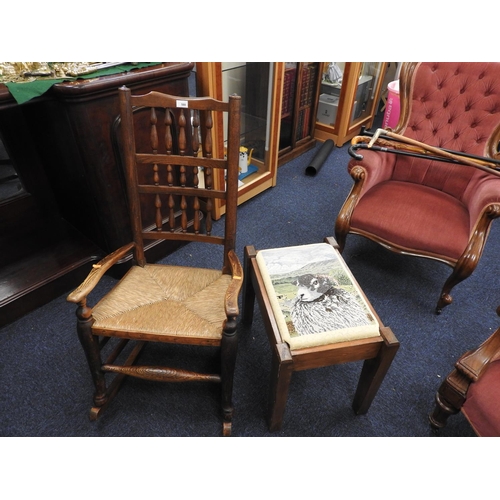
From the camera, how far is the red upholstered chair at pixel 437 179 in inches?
65.7

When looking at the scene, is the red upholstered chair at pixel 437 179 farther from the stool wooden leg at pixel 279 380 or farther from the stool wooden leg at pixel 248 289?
the stool wooden leg at pixel 279 380

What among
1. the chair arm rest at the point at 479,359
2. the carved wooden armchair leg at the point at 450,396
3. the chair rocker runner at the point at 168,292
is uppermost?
the chair rocker runner at the point at 168,292

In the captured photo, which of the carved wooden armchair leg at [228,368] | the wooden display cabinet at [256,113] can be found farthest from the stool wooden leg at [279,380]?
the wooden display cabinet at [256,113]

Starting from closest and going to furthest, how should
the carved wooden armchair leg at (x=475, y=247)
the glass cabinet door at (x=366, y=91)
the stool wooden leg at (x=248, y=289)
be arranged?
1. the stool wooden leg at (x=248, y=289)
2. the carved wooden armchair leg at (x=475, y=247)
3. the glass cabinet door at (x=366, y=91)

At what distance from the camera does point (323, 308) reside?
1.18 metres

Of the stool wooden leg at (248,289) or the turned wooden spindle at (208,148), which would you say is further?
the stool wooden leg at (248,289)

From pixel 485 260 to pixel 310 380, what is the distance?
1488mm

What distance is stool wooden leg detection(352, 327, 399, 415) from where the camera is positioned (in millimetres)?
1123

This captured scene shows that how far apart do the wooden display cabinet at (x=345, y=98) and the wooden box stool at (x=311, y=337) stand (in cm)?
236

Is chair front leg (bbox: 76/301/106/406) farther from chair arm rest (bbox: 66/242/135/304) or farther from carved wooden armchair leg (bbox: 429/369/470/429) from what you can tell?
carved wooden armchair leg (bbox: 429/369/470/429)

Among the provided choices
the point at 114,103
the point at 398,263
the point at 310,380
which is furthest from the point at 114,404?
the point at 398,263

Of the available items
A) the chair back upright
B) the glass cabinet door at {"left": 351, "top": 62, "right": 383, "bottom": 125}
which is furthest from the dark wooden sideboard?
the glass cabinet door at {"left": 351, "top": 62, "right": 383, "bottom": 125}

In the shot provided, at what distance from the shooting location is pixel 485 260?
7.18 feet

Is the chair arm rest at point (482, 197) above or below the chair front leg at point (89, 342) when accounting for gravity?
above
